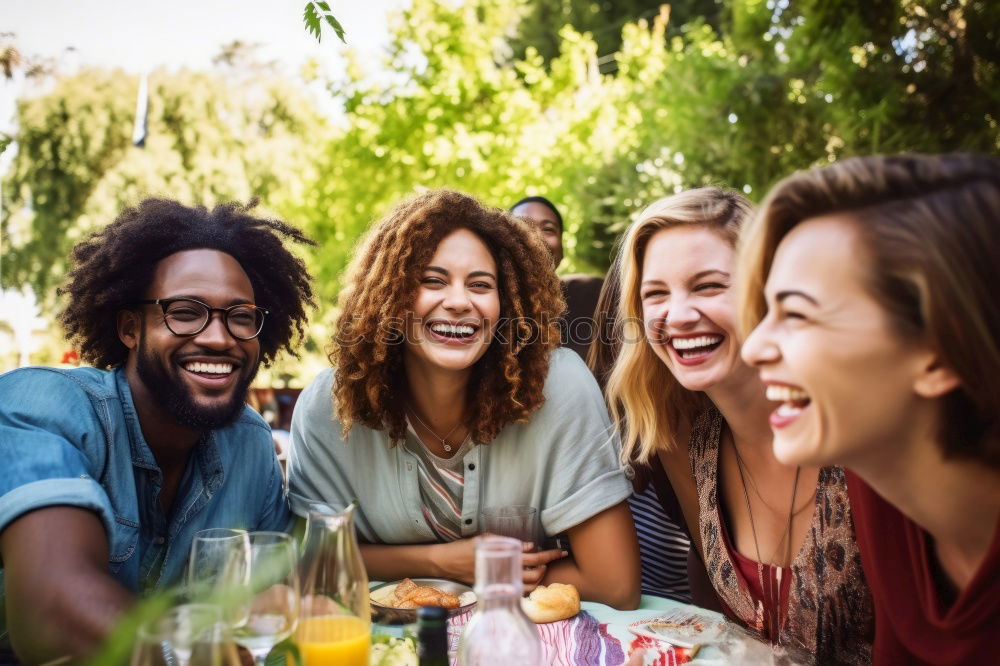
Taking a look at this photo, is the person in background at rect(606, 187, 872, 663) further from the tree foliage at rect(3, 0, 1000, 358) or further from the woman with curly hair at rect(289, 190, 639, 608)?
the tree foliage at rect(3, 0, 1000, 358)

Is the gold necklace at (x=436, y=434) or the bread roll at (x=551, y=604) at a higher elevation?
the gold necklace at (x=436, y=434)

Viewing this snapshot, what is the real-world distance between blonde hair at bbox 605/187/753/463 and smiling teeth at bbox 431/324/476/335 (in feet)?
1.85

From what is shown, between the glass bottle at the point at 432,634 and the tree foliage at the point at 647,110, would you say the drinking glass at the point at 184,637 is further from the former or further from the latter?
the tree foliage at the point at 647,110

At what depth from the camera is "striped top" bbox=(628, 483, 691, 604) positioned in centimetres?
333

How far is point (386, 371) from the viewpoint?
294 cm

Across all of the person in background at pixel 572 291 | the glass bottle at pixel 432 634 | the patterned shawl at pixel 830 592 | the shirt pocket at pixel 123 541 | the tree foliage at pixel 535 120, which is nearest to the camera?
the glass bottle at pixel 432 634

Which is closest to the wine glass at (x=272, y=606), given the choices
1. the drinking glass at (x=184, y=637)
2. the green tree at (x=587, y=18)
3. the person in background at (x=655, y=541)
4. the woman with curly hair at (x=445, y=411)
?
the drinking glass at (x=184, y=637)

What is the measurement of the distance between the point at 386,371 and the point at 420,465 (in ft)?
1.29

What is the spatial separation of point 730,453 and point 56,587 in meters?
2.03

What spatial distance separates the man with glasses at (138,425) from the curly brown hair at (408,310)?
0.39 m

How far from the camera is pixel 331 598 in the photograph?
4.60ft

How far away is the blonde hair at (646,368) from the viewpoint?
250 centimetres

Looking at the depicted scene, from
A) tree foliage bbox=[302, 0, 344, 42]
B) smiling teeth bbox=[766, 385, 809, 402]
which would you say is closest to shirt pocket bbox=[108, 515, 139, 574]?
tree foliage bbox=[302, 0, 344, 42]

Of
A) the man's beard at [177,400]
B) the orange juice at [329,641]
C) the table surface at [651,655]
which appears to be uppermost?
the man's beard at [177,400]
